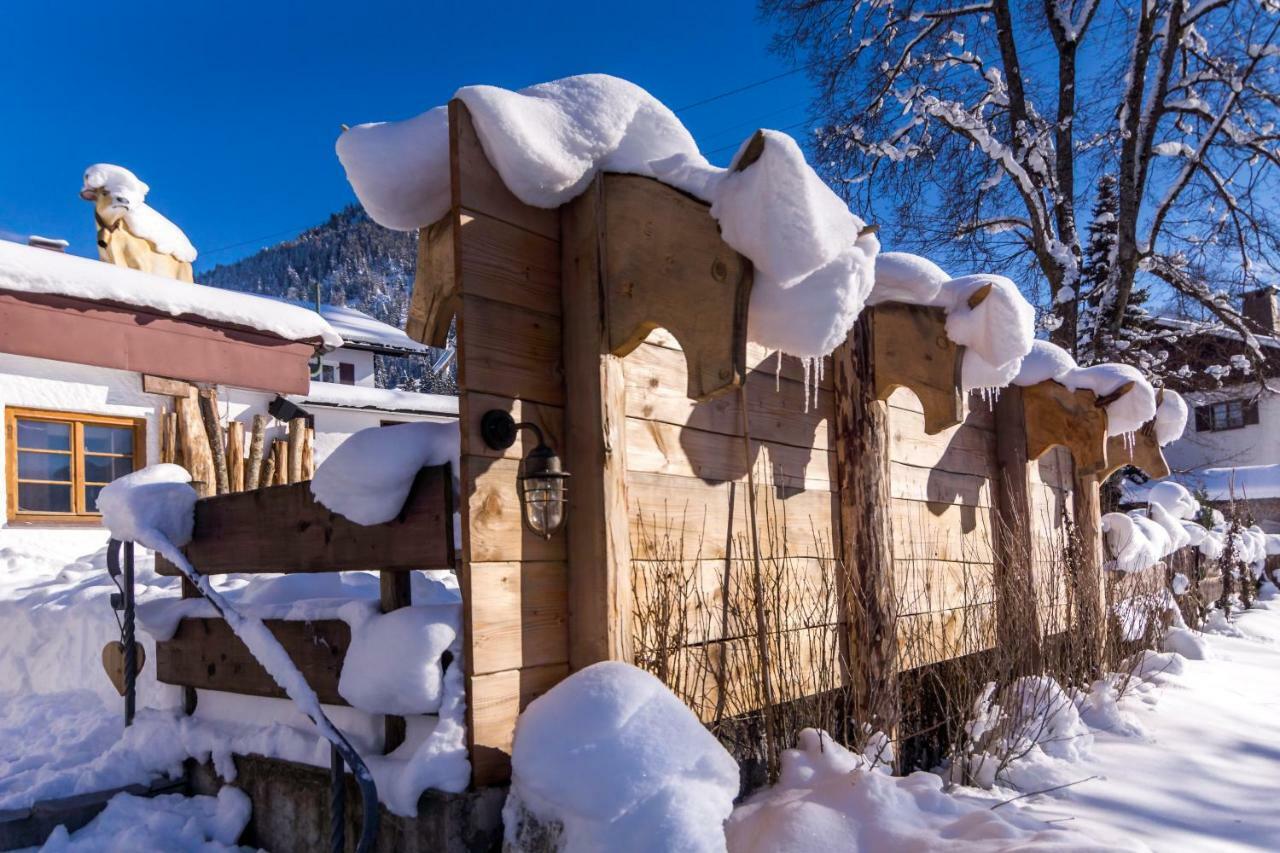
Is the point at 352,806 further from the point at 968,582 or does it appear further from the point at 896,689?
the point at 968,582

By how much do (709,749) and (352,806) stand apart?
118 cm

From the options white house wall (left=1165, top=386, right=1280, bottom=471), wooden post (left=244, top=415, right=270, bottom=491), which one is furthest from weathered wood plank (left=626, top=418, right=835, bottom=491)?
white house wall (left=1165, top=386, right=1280, bottom=471)

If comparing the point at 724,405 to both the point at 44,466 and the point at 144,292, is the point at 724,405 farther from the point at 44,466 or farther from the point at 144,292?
the point at 44,466

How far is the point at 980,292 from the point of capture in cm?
386

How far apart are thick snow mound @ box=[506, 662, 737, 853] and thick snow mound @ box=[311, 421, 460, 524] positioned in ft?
2.35

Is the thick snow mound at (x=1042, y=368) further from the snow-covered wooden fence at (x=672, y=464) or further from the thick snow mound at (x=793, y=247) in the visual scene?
the thick snow mound at (x=793, y=247)

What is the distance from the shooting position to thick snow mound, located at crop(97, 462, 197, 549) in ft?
10.9

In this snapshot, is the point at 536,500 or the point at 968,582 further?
the point at 968,582

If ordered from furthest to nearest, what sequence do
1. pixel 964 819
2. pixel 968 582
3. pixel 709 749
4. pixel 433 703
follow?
pixel 968 582
pixel 964 819
pixel 433 703
pixel 709 749

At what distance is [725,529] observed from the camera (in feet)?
10.9

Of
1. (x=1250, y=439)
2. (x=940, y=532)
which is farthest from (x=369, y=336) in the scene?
(x=1250, y=439)

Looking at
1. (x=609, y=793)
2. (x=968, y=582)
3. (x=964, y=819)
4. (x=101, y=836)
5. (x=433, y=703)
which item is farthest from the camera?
(x=968, y=582)

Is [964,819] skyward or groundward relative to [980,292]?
groundward

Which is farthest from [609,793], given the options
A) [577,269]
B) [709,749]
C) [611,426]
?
[577,269]
